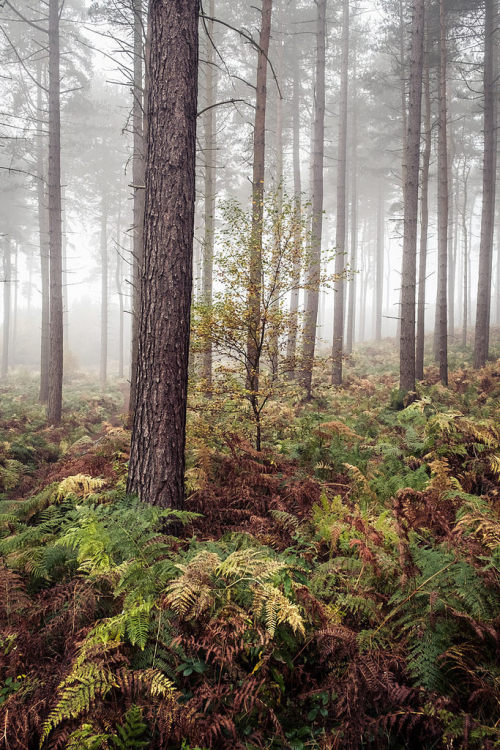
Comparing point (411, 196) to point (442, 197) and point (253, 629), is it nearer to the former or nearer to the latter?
point (442, 197)

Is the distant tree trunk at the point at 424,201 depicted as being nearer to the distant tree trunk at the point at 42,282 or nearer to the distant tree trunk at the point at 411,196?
the distant tree trunk at the point at 411,196

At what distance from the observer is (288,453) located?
6.36 meters

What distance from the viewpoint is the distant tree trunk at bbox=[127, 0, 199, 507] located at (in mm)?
3896

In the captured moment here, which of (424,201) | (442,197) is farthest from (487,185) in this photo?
(424,201)

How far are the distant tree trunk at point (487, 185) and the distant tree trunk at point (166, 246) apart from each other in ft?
42.4

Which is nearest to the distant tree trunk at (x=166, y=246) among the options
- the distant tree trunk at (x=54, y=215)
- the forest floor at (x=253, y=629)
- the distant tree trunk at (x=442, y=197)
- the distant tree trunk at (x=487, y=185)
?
the forest floor at (x=253, y=629)

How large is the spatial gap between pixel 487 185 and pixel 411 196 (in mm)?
5791

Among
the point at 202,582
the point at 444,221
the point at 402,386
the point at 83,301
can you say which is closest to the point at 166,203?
the point at 202,582

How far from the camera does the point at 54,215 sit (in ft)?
38.5

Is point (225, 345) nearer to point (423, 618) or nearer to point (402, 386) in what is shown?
point (423, 618)

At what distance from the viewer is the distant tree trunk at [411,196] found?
32.2 feet

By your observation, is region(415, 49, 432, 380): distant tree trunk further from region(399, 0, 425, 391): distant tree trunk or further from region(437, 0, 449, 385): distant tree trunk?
region(399, 0, 425, 391): distant tree trunk

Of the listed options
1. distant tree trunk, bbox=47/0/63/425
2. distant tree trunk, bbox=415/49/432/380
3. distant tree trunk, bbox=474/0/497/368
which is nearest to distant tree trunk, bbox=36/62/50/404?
distant tree trunk, bbox=47/0/63/425

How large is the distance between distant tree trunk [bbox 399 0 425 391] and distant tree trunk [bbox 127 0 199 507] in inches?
303
